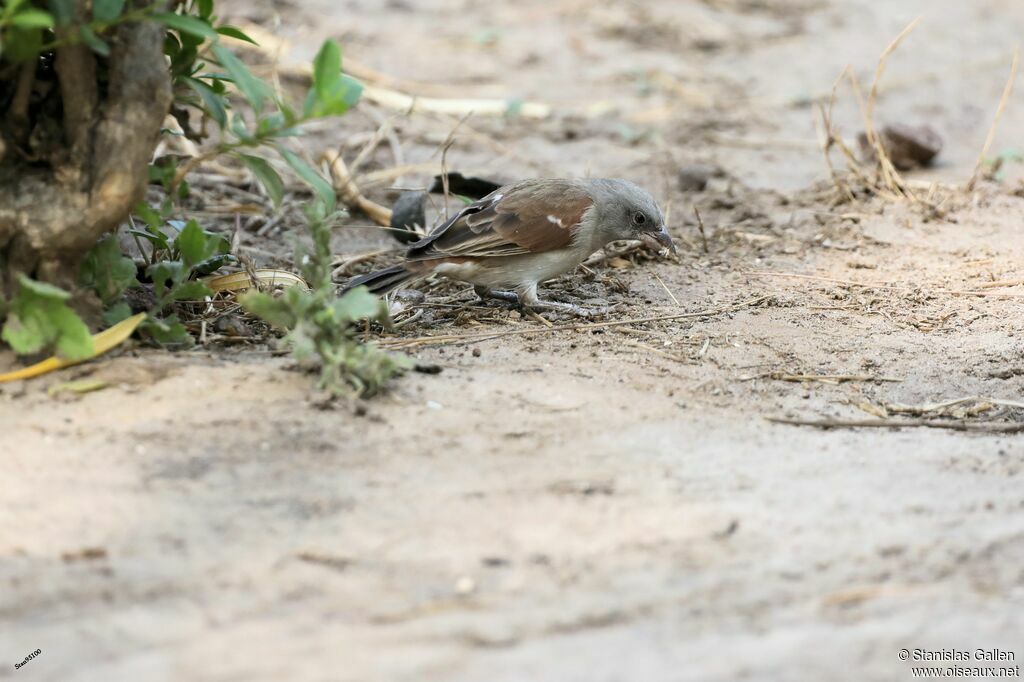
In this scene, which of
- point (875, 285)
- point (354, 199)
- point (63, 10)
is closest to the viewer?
point (63, 10)

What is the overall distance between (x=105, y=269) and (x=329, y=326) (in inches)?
36.4

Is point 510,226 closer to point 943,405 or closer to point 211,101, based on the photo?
point 211,101

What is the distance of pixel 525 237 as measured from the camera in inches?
212

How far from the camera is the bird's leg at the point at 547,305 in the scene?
539 cm

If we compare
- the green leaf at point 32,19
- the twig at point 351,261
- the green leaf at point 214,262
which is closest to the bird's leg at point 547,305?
the twig at point 351,261

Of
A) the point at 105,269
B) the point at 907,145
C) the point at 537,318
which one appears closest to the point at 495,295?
the point at 537,318

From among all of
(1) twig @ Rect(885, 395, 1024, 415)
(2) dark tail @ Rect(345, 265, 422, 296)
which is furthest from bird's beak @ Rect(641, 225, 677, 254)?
(1) twig @ Rect(885, 395, 1024, 415)

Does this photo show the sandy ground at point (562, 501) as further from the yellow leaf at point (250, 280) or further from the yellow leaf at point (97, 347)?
the yellow leaf at point (250, 280)

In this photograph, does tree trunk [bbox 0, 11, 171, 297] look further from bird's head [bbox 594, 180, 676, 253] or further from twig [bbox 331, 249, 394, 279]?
bird's head [bbox 594, 180, 676, 253]

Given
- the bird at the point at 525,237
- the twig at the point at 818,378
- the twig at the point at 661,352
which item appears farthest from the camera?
the bird at the point at 525,237

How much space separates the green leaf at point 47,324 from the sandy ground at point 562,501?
0.15 m

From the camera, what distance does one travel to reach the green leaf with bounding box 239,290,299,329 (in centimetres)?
385

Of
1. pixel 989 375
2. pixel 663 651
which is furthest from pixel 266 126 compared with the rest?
pixel 989 375

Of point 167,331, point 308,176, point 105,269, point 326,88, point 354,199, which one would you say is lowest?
point 354,199
